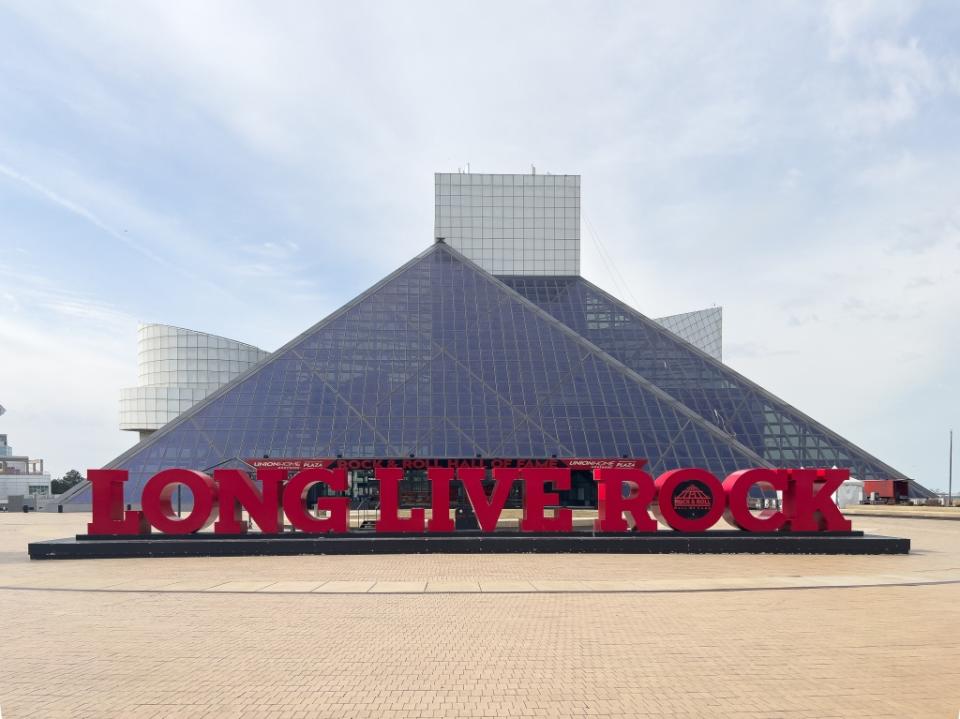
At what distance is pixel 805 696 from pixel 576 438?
37.9 metres

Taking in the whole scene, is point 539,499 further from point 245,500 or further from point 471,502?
point 245,500

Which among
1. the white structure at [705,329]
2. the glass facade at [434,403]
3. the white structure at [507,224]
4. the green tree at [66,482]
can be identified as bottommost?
the green tree at [66,482]

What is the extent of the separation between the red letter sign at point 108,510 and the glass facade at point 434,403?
685 inches

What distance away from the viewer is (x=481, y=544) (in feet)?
92.4

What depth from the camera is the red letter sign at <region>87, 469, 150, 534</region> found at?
93.3ft

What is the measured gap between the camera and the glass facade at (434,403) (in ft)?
155

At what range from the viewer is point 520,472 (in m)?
29.4

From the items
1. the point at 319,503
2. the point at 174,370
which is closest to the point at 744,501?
the point at 319,503

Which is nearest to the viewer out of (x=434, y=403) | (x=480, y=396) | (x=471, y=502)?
(x=471, y=502)

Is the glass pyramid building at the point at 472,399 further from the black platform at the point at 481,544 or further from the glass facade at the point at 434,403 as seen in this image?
the black platform at the point at 481,544

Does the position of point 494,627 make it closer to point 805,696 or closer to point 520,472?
point 805,696

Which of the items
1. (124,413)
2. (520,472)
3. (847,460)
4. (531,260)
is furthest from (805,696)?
(124,413)

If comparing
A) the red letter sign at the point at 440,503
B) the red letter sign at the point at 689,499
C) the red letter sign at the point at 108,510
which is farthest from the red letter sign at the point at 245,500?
the red letter sign at the point at 689,499

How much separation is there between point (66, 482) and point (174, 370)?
7742cm
